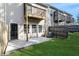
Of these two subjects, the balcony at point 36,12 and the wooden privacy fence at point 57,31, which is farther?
the balcony at point 36,12

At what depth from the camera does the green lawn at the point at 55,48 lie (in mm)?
6453

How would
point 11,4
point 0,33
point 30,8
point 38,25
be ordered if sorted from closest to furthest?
point 0,33 → point 11,4 → point 38,25 → point 30,8

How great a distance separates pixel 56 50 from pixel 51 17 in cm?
183

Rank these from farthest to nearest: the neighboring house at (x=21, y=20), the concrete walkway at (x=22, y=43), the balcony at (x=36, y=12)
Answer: the balcony at (x=36, y=12)
the neighboring house at (x=21, y=20)
the concrete walkway at (x=22, y=43)

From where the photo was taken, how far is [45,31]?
27.0 feet

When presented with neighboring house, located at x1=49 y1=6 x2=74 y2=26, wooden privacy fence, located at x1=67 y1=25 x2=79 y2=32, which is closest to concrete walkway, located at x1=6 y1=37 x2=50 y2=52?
neighboring house, located at x1=49 y1=6 x2=74 y2=26

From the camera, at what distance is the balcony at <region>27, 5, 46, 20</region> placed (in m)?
9.73

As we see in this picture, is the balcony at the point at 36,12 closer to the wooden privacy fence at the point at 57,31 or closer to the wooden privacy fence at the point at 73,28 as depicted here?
the wooden privacy fence at the point at 57,31

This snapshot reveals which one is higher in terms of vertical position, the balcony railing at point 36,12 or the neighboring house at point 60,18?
the balcony railing at point 36,12

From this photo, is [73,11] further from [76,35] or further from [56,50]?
[56,50]

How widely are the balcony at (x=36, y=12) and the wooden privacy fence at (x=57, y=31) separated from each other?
1.98 metres

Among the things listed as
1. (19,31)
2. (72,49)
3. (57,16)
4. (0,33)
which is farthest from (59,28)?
(0,33)

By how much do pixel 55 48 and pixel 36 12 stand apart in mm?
3987

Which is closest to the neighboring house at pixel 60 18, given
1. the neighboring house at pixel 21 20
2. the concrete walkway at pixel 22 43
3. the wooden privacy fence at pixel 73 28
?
the neighboring house at pixel 21 20
